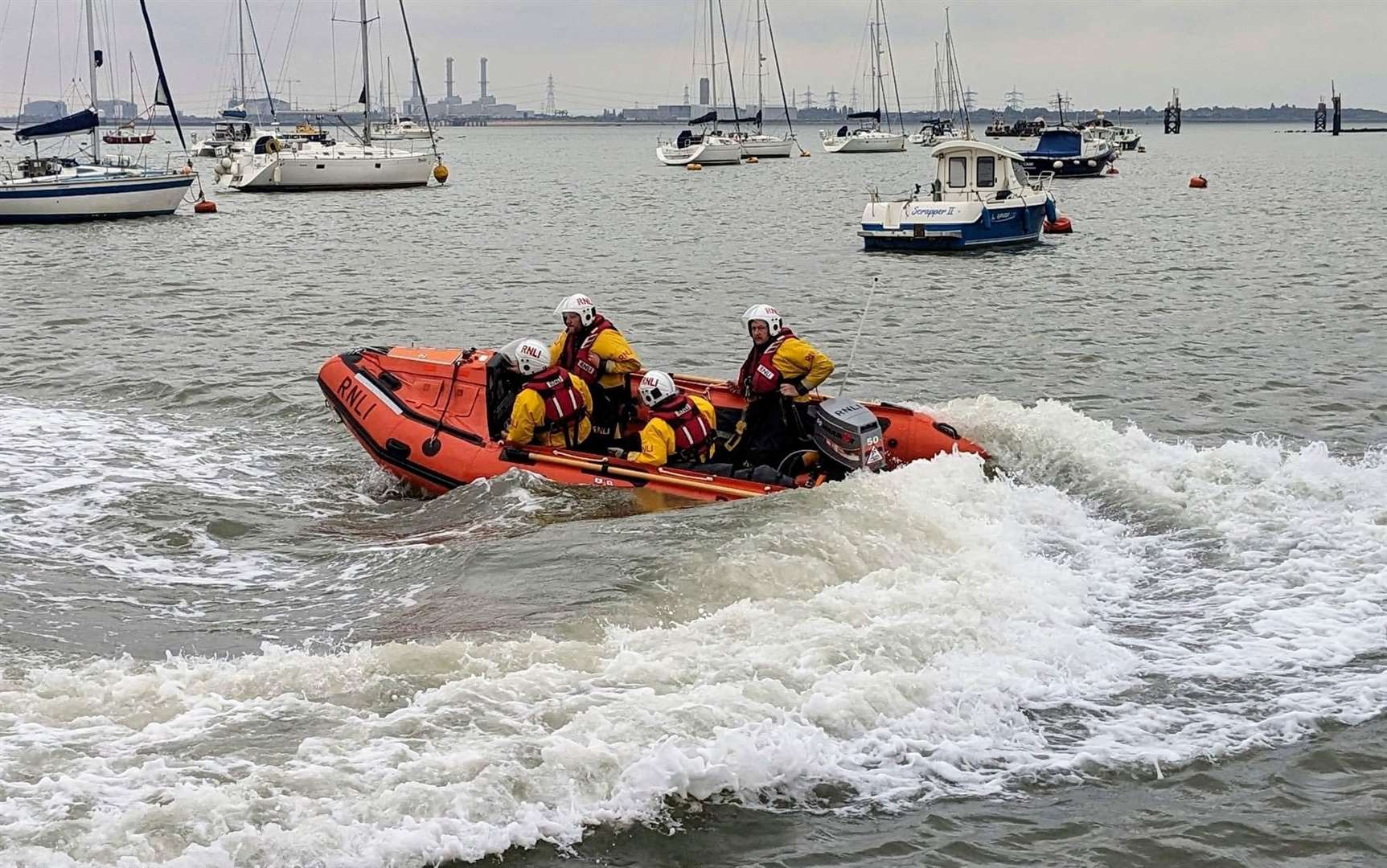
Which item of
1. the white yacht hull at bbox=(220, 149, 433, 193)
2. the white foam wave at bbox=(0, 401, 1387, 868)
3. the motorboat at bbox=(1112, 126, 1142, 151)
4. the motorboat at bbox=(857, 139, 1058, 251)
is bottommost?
the white foam wave at bbox=(0, 401, 1387, 868)

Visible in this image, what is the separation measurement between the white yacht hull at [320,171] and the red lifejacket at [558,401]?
132ft

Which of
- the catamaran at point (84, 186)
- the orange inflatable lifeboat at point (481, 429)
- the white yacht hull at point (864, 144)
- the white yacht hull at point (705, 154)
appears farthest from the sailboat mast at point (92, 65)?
the white yacht hull at point (864, 144)

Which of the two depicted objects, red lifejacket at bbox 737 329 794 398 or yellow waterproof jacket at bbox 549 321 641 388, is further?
yellow waterproof jacket at bbox 549 321 641 388

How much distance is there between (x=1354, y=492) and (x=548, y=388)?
557 cm

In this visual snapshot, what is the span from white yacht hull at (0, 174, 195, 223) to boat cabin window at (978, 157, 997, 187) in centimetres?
2002

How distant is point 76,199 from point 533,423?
2732 centimetres

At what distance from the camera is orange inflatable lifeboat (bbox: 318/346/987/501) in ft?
31.4

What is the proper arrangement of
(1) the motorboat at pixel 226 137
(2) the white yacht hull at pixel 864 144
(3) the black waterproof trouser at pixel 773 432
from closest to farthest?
1. (3) the black waterproof trouser at pixel 773 432
2. (1) the motorboat at pixel 226 137
3. (2) the white yacht hull at pixel 864 144

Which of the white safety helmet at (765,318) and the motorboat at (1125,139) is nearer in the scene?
the white safety helmet at (765,318)

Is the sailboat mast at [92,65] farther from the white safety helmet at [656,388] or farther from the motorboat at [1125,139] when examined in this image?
the motorboat at [1125,139]

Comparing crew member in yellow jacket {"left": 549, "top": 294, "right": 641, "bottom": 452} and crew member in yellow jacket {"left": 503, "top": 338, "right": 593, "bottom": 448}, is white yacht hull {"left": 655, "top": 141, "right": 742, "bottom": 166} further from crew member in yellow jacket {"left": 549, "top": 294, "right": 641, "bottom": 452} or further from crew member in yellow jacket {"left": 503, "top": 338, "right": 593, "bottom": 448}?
crew member in yellow jacket {"left": 503, "top": 338, "right": 593, "bottom": 448}

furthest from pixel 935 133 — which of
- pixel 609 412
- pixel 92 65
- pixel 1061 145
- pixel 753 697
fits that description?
pixel 753 697

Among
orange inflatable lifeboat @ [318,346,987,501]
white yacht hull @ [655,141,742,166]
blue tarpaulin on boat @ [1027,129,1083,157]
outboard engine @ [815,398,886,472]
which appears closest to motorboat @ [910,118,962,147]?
white yacht hull @ [655,141,742,166]

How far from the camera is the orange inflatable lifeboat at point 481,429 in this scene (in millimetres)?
9570
